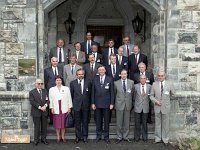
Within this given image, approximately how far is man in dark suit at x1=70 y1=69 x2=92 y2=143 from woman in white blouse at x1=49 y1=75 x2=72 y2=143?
0.15m

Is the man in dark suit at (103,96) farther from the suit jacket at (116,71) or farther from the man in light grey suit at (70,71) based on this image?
the man in light grey suit at (70,71)

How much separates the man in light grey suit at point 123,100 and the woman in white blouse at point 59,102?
41.9 inches

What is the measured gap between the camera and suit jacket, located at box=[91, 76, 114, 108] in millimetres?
10188

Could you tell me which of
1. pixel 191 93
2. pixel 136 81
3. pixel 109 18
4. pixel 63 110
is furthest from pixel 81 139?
pixel 109 18

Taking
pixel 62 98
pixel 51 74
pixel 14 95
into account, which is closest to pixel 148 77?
pixel 62 98

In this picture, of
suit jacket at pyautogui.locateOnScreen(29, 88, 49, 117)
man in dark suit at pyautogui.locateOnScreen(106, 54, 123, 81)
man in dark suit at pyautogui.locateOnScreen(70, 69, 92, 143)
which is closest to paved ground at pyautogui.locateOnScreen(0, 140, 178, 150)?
man in dark suit at pyautogui.locateOnScreen(70, 69, 92, 143)

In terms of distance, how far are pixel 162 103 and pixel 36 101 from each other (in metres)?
2.73

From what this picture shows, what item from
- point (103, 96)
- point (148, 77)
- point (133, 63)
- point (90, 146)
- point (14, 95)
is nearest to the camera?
point (90, 146)

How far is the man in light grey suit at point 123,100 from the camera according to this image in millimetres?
10258

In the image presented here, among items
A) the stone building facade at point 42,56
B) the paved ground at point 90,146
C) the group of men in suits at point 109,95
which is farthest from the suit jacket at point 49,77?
the paved ground at point 90,146

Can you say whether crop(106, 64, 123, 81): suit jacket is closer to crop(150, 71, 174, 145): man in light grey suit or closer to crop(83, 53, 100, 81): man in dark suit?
crop(83, 53, 100, 81): man in dark suit

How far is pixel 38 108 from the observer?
394 inches

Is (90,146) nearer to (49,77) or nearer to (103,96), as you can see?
(103,96)

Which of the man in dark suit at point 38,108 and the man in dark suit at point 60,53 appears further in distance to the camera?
the man in dark suit at point 60,53
